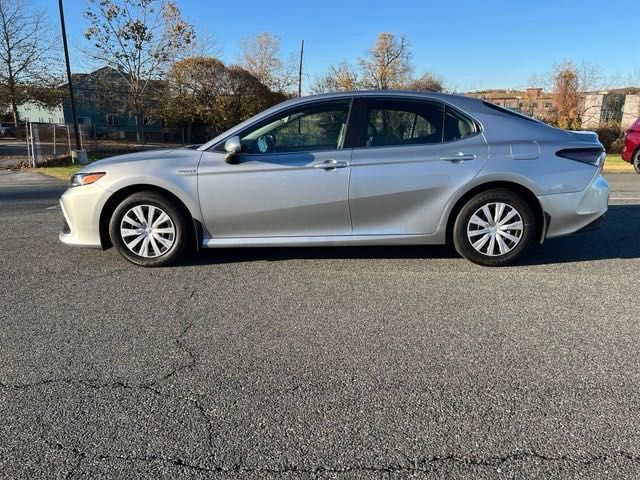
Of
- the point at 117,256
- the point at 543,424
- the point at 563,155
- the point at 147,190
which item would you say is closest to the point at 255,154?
the point at 147,190

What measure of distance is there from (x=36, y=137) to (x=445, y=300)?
19.8 m

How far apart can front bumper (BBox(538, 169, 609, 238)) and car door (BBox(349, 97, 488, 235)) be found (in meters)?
0.80

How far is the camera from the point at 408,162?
14.6 ft

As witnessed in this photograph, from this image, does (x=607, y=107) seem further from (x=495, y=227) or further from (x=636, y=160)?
(x=495, y=227)

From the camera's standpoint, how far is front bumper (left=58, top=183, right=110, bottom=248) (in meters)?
4.58

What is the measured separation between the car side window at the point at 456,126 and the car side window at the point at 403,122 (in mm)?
57

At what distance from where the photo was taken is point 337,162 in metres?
4.45

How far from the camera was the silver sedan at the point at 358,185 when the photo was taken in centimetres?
445

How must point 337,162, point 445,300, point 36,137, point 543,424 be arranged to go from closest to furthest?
point 543,424
point 445,300
point 337,162
point 36,137

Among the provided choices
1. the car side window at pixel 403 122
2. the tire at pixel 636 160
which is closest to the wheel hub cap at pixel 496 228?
the car side window at pixel 403 122

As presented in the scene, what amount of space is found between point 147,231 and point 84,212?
632mm

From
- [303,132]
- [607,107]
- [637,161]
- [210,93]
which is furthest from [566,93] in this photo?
[303,132]

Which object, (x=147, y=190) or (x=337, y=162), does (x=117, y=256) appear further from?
(x=337, y=162)

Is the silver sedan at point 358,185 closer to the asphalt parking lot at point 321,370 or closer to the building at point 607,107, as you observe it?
the asphalt parking lot at point 321,370
